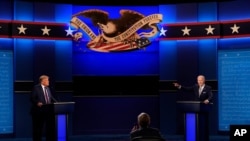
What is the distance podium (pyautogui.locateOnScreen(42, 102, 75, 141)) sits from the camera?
8547mm

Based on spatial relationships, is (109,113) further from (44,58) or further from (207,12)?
(207,12)

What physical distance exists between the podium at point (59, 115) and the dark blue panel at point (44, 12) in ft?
12.4

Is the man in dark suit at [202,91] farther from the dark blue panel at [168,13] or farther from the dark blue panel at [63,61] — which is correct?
the dark blue panel at [63,61]

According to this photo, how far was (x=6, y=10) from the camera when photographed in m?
11.4

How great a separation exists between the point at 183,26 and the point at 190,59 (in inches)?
37.0

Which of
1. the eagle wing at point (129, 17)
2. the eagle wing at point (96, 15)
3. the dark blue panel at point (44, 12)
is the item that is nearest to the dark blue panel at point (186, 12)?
the eagle wing at point (129, 17)

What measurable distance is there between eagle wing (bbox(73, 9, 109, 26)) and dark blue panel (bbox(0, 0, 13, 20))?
201cm

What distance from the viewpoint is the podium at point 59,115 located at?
28.0 ft

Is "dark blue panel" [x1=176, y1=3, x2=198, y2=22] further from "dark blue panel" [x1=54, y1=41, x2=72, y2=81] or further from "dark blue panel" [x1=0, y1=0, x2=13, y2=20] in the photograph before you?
"dark blue panel" [x1=0, y1=0, x2=13, y2=20]

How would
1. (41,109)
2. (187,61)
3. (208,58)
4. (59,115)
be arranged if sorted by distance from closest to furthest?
(59,115) < (41,109) < (208,58) < (187,61)

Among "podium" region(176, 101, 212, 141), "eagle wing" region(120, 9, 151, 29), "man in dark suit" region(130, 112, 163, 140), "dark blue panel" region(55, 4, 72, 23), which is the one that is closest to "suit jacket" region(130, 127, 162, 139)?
"man in dark suit" region(130, 112, 163, 140)

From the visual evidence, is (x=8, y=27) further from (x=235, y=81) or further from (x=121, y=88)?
(x=235, y=81)

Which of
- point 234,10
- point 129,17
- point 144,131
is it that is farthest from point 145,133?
point 129,17

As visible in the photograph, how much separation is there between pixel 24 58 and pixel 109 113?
2.85 m
